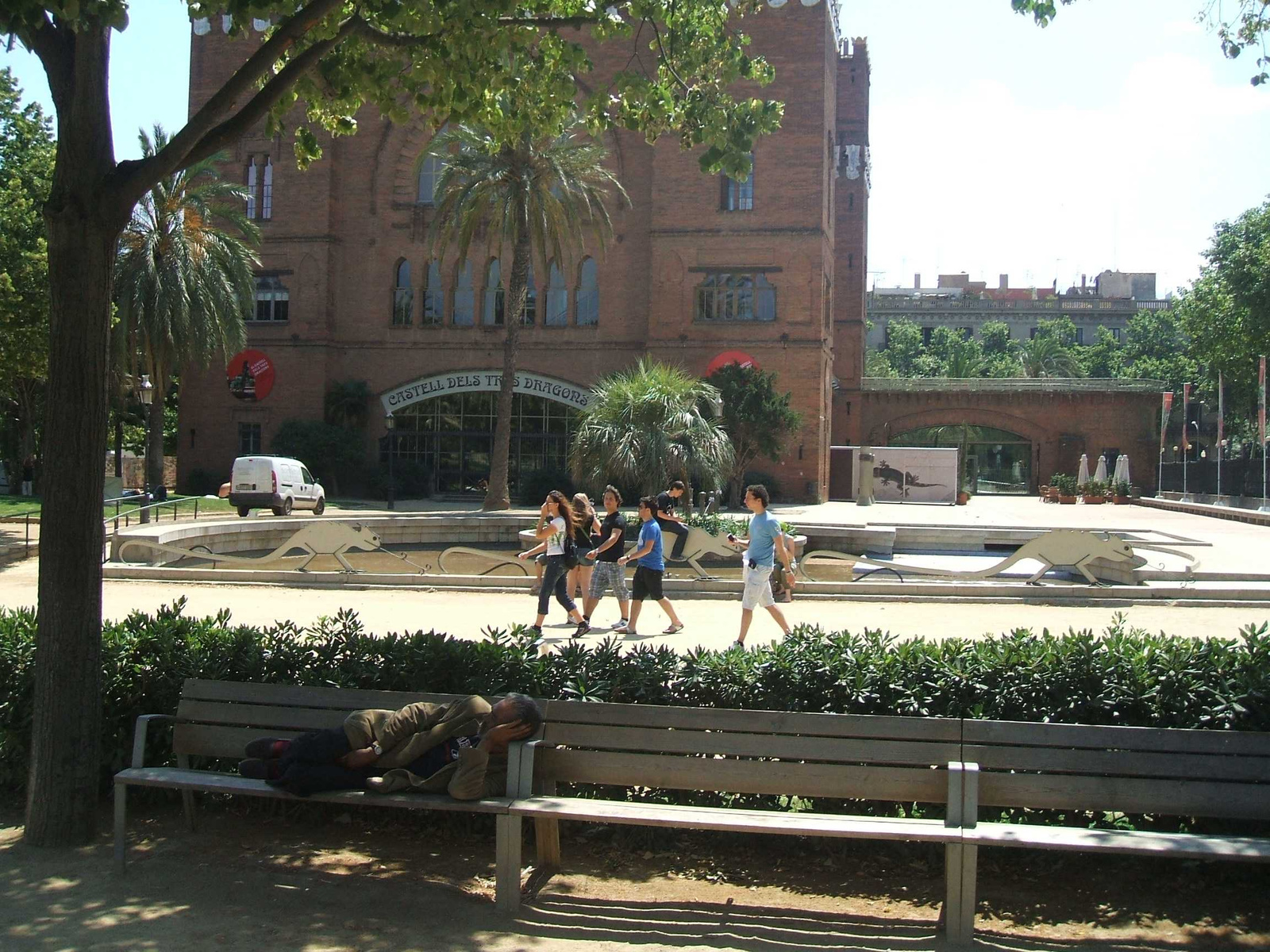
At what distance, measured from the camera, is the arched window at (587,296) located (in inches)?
1727

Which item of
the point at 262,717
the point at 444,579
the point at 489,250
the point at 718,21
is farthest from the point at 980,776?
the point at 489,250

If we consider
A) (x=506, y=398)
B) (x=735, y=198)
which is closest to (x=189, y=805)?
(x=506, y=398)

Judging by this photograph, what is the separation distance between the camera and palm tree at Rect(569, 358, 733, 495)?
24609mm

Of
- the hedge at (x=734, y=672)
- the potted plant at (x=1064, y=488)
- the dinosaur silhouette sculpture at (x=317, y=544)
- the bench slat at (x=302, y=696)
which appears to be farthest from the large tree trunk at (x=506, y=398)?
the bench slat at (x=302, y=696)

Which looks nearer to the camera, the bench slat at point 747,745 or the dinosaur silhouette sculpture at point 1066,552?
the bench slat at point 747,745

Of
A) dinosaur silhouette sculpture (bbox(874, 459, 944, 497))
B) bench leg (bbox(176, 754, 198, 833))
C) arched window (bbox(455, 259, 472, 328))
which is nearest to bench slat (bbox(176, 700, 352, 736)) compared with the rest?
bench leg (bbox(176, 754, 198, 833))

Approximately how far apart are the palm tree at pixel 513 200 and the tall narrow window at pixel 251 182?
10.8m

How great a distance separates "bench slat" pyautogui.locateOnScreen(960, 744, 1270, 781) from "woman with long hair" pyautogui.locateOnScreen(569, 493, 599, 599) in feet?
25.8

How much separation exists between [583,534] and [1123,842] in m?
8.70

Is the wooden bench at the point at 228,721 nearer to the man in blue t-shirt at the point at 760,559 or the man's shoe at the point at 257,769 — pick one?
the man's shoe at the point at 257,769

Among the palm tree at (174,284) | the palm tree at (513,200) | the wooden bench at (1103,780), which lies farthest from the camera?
the palm tree at (513,200)

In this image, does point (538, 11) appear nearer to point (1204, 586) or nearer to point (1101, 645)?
point (1101, 645)

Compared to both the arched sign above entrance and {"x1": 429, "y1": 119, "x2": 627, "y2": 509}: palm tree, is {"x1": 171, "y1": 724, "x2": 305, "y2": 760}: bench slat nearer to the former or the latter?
{"x1": 429, "y1": 119, "x2": 627, "y2": 509}: palm tree

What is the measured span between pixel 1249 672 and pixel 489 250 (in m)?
39.5
